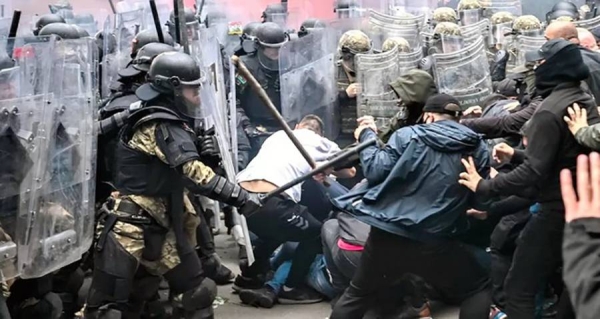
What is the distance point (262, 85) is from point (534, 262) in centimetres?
372

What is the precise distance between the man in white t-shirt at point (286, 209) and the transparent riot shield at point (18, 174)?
1.72m

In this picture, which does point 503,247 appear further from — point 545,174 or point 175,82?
point 175,82

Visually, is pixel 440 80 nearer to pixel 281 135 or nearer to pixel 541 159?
pixel 281 135

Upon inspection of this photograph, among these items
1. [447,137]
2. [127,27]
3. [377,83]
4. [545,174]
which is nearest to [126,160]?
[447,137]

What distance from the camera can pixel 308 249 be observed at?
604cm

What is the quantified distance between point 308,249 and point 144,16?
3447 mm

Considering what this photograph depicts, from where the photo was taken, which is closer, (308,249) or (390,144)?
(390,144)

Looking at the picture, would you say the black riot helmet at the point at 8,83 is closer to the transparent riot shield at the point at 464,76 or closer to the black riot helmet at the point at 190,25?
the black riot helmet at the point at 190,25

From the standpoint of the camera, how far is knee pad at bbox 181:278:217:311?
4.82 m

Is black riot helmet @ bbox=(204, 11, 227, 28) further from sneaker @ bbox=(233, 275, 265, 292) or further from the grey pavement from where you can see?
the grey pavement

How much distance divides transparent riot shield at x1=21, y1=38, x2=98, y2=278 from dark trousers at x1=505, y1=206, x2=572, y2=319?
7.80ft

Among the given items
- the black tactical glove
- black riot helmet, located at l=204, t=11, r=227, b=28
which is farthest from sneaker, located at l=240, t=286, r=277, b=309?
black riot helmet, located at l=204, t=11, r=227, b=28

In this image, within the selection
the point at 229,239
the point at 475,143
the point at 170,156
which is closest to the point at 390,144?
the point at 475,143

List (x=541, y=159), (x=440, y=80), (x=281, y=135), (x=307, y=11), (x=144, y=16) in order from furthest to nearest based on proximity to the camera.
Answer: (x=307, y=11)
(x=144, y=16)
(x=440, y=80)
(x=281, y=135)
(x=541, y=159)
